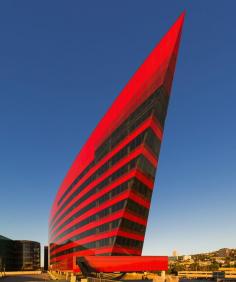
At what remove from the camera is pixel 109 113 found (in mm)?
75375

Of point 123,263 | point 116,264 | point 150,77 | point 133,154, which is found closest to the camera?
point 116,264

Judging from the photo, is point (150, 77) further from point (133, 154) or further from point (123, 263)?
point (123, 263)

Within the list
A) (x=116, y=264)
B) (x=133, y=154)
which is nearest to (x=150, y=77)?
(x=133, y=154)

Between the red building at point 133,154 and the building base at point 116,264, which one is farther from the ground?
the red building at point 133,154

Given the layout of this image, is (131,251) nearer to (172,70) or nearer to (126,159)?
(126,159)

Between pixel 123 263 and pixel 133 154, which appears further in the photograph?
pixel 133 154

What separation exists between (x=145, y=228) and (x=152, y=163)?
11750 millimetres

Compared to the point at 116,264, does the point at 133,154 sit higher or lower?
higher

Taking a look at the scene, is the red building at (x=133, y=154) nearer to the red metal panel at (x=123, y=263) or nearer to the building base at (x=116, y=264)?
the red metal panel at (x=123, y=263)

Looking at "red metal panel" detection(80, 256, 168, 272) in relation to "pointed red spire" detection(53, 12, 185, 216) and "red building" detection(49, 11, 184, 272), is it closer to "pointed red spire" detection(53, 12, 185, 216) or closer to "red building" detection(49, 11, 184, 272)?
"red building" detection(49, 11, 184, 272)

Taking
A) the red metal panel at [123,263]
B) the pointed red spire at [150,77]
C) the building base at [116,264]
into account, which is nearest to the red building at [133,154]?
the pointed red spire at [150,77]

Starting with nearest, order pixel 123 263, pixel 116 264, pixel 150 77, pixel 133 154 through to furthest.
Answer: pixel 116 264
pixel 123 263
pixel 133 154
pixel 150 77

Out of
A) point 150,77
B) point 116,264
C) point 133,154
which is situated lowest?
point 116,264

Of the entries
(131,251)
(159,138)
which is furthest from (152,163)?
(131,251)
